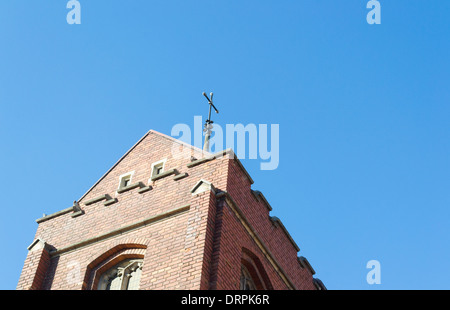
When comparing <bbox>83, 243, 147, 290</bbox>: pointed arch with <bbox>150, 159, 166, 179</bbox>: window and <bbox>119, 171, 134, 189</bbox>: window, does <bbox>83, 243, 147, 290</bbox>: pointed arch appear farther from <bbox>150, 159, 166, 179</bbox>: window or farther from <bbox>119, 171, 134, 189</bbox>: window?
<bbox>119, 171, 134, 189</bbox>: window

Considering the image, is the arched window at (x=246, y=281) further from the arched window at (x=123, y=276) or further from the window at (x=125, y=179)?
the window at (x=125, y=179)

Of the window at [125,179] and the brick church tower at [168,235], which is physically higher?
the window at [125,179]

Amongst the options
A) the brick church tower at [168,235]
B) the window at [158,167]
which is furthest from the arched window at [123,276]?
the window at [158,167]

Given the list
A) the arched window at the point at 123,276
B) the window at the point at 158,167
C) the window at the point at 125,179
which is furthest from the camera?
the window at the point at 125,179

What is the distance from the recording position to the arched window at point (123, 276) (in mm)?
17453

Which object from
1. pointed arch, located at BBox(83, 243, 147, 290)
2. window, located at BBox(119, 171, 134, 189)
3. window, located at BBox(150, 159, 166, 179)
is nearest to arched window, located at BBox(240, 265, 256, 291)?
A: pointed arch, located at BBox(83, 243, 147, 290)

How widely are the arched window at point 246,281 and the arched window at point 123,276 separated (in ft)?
8.00

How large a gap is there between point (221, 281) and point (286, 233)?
16.3 ft

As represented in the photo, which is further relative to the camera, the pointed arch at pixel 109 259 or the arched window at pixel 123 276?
the pointed arch at pixel 109 259

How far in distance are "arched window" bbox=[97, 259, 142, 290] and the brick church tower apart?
0.09 ft

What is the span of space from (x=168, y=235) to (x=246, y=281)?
7.66ft

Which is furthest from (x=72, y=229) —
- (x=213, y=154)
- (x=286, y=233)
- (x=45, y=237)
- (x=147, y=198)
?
(x=286, y=233)
